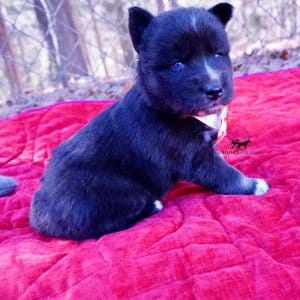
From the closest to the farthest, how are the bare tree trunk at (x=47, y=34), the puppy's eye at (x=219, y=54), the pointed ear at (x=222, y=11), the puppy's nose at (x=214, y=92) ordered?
1. the puppy's nose at (x=214, y=92)
2. the puppy's eye at (x=219, y=54)
3. the pointed ear at (x=222, y=11)
4. the bare tree trunk at (x=47, y=34)

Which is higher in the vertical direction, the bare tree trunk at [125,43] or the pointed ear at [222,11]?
the pointed ear at [222,11]

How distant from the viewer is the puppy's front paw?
1.93m

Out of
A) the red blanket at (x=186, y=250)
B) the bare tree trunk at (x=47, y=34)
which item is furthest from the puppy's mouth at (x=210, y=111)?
the bare tree trunk at (x=47, y=34)

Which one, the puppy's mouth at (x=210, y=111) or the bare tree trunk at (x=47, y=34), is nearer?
the puppy's mouth at (x=210, y=111)

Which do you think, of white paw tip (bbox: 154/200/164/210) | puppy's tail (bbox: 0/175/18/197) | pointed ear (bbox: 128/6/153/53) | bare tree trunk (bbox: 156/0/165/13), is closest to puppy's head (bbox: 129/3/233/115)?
pointed ear (bbox: 128/6/153/53)

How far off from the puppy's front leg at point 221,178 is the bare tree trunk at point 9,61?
273 cm

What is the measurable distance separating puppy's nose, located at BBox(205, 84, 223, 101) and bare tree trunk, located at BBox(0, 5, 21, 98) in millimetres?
2893

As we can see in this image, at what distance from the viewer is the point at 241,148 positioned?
2.49 m

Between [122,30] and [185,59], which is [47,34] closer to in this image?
[122,30]

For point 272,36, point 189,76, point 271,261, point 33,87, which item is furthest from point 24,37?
point 271,261

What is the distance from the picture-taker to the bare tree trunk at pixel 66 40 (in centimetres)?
397

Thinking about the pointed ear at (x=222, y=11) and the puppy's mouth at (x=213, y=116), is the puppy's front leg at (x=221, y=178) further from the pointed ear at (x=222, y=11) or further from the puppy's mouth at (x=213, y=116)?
the pointed ear at (x=222, y=11)

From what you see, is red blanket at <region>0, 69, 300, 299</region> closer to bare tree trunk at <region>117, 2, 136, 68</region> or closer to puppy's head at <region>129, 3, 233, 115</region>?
puppy's head at <region>129, 3, 233, 115</region>

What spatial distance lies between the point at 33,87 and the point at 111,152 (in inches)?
104
